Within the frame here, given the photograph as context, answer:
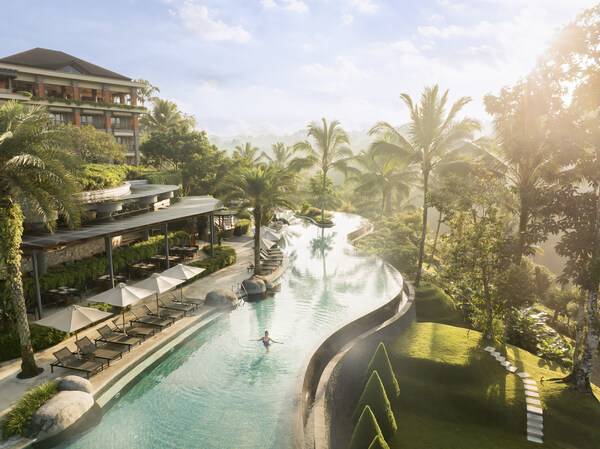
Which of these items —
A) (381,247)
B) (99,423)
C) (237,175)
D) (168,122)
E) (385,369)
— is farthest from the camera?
(168,122)

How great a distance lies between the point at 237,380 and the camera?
45.8 feet

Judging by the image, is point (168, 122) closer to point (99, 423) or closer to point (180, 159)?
point (180, 159)

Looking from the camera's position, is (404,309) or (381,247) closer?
(404,309)

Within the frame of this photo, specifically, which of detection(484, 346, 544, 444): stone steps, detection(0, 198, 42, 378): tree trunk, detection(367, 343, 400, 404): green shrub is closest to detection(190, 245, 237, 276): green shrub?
detection(0, 198, 42, 378): tree trunk

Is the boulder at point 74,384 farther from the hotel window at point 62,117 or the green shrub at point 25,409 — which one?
the hotel window at point 62,117

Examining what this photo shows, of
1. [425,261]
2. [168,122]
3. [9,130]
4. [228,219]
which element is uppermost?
[168,122]

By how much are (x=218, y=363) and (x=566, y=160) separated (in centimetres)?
1477

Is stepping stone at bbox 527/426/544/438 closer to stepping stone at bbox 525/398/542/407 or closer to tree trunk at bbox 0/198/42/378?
stepping stone at bbox 525/398/542/407

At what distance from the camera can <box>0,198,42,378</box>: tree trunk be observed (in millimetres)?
12555

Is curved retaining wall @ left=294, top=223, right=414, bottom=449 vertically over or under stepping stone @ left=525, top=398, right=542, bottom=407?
over

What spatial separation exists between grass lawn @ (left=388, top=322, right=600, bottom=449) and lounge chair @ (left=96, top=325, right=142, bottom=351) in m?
9.77

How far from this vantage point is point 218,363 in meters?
15.1

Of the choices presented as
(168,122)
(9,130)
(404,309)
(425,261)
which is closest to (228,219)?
(425,261)

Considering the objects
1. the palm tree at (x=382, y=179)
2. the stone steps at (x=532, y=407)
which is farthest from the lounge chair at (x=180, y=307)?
the palm tree at (x=382, y=179)
